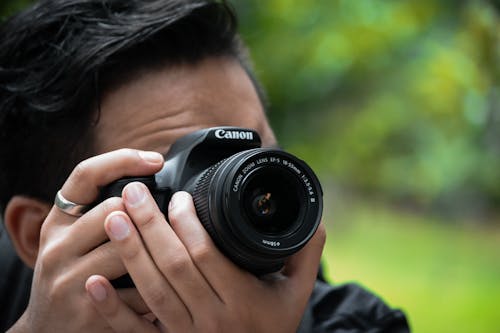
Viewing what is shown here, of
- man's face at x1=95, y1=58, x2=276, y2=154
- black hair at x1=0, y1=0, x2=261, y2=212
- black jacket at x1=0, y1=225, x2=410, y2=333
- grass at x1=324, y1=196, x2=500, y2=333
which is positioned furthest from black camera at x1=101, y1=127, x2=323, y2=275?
grass at x1=324, y1=196, x2=500, y2=333

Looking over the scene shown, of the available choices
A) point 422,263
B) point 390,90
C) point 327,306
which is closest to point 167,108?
point 327,306

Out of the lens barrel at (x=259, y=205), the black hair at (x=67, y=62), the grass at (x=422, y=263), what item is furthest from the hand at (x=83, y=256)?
the grass at (x=422, y=263)

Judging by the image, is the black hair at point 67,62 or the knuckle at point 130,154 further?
the black hair at point 67,62

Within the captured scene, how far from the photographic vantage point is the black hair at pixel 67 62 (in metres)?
1.03

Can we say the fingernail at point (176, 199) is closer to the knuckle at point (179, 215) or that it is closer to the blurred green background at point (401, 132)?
the knuckle at point (179, 215)

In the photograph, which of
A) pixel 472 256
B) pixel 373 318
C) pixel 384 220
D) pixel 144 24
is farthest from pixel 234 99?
pixel 384 220

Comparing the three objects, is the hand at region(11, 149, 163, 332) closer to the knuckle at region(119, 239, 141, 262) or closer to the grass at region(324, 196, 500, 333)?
the knuckle at region(119, 239, 141, 262)

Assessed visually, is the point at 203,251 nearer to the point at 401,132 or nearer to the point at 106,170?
the point at 106,170

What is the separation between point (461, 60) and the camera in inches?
162

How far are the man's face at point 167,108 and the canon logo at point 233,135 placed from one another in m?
0.13

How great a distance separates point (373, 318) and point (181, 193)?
0.52m

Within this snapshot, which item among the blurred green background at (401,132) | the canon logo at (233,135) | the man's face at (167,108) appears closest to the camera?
the canon logo at (233,135)

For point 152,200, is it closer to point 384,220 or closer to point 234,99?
point 234,99

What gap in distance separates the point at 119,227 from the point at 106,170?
0.09 meters
